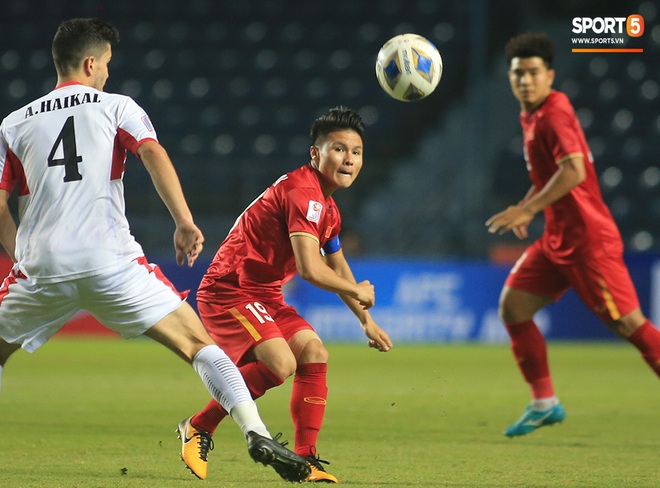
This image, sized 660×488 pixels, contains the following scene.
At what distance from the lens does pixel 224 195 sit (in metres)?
16.7

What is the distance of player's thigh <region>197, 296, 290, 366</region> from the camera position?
5.30 m

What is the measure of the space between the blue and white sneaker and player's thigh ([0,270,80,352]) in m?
3.25

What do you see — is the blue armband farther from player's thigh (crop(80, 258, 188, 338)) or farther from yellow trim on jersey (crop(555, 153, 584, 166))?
yellow trim on jersey (crop(555, 153, 584, 166))

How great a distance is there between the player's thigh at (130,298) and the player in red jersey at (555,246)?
2.58 meters

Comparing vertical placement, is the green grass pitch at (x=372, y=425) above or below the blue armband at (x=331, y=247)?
below

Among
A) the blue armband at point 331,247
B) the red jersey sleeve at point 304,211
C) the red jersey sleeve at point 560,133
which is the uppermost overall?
the red jersey sleeve at point 560,133

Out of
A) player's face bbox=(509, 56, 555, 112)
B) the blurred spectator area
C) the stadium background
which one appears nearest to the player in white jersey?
player's face bbox=(509, 56, 555, 112)

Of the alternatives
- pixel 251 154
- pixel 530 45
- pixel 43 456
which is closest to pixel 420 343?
pixel 251 154

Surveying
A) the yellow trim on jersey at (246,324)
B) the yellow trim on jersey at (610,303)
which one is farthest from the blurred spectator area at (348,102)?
the yellow trim on jersey at (246,324)

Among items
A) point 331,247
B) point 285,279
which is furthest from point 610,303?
point 285,279

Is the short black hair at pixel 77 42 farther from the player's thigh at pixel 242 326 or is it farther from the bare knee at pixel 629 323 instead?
the bare knee at pixel 629 323

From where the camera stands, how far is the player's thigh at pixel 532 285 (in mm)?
7020

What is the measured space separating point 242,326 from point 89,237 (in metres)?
1.12

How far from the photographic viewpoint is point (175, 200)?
4.41 m
